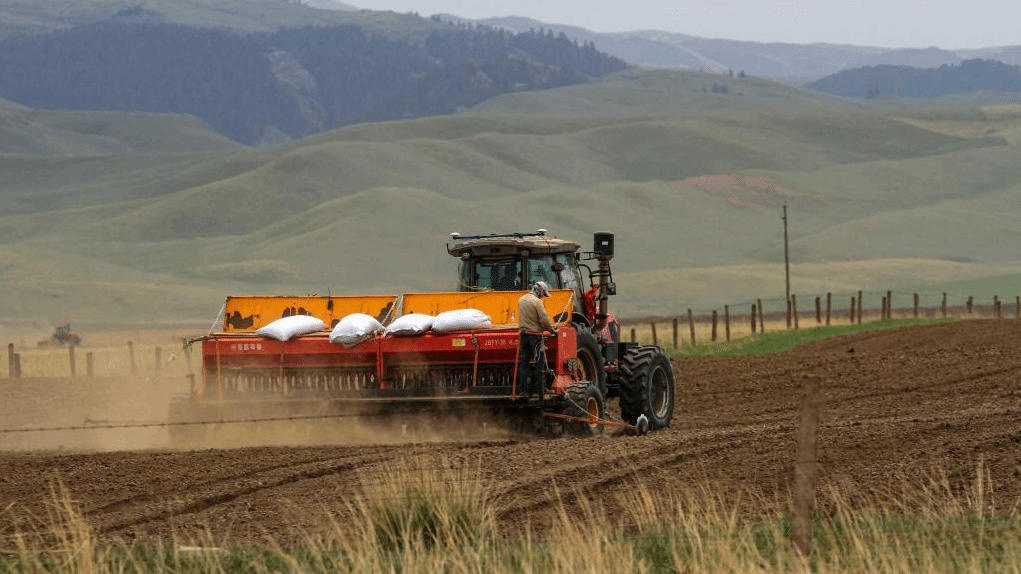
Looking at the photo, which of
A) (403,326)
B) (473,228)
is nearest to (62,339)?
(403,326)

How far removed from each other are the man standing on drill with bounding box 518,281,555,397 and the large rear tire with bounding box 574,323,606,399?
134 cm

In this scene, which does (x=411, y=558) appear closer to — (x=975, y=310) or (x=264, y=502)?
(x=264, y=502)

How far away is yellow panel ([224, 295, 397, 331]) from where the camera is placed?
20.2 m

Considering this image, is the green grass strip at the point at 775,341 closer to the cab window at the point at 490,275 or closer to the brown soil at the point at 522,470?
the brown soil at the point at 522,470

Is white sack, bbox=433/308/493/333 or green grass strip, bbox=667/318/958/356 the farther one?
green grass strip, bbox=667/318/958/356

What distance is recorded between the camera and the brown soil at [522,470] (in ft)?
42.1

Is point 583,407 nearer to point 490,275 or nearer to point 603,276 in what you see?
point 603,276

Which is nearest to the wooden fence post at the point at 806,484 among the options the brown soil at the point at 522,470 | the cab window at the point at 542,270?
the brown soil at the point at 522,470

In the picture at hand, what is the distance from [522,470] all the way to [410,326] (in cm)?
436

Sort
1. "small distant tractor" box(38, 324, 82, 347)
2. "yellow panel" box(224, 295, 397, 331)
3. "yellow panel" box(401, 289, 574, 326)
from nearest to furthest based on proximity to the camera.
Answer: "yellow panel" box(401, 289, 574, 326)
"yellow panel" box(224, 295, 397, 331)
"small distant tractor" box(38, 324, 82, 347)

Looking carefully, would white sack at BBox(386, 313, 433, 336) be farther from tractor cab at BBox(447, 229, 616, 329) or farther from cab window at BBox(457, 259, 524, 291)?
cab window at BBox(457, 259, 524, 291)

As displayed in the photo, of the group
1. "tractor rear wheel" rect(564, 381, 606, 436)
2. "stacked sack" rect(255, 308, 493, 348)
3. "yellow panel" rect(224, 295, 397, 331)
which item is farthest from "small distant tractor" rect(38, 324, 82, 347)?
"tractor rear wheel" rect(564, 381, 606, 436)

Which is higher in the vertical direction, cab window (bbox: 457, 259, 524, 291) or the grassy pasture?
cab window (bbox: 457, 259, 524, 291)

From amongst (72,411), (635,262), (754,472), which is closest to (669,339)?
(72,411)
